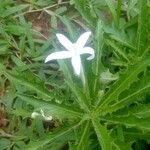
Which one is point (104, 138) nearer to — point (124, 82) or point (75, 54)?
point (124, 82)

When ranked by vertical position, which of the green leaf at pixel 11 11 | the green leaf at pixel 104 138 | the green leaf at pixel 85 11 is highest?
the green leaf at pixel 11 11

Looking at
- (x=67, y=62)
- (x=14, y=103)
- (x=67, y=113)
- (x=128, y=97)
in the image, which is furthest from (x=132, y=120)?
(x=14, y=103)

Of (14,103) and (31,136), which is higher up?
(14,103)

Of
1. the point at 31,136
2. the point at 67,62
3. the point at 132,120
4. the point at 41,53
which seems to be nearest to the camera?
the point at 132,120

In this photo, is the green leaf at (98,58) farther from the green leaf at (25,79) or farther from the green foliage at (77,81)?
the green leaf at (25,79)

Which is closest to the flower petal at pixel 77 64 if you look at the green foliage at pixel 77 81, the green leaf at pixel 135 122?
the green foliage at pixel 77 81

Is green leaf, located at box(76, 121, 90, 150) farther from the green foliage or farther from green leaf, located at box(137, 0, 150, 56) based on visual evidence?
green leaf, located at box(137, 0, 150, 56)

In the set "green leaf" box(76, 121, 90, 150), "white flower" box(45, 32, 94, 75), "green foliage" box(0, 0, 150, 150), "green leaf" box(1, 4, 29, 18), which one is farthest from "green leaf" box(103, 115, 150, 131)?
"green leaf" box(1, 4, 29, 18)

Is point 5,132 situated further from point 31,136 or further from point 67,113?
point 67,113

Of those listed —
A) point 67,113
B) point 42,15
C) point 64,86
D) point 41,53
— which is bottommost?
point 67,113
